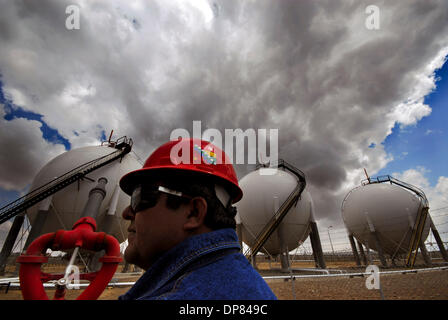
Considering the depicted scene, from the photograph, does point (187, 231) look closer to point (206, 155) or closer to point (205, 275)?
point (205, 275)

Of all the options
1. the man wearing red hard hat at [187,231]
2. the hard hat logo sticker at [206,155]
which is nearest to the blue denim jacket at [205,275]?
the man wearing red hard hat at [187,231]

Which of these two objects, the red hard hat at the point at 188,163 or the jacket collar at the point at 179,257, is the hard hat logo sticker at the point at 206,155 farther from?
the jacket collar at the point at 179,257

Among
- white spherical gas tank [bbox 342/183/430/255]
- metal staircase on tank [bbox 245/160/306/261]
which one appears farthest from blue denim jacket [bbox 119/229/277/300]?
white spherical gas tank [bbox 342/183/430/255]

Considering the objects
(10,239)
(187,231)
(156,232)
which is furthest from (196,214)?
(10,239)

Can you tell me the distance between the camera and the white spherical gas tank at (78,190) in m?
12.9

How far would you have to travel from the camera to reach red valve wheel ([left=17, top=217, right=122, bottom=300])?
5.58 feet

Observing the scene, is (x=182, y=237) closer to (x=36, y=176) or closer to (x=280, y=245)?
(x=280, y=245)

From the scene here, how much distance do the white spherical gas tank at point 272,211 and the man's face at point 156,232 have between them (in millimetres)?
14650

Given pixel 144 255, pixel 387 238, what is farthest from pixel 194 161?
pixel 387 238

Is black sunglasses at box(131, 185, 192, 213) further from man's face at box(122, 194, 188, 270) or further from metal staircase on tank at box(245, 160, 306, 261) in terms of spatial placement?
metal staircase on tank at box(245, 160, 306, 261)

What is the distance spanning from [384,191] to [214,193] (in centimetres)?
2327

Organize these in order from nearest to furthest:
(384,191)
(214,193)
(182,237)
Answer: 1. (182,237)
2. (214,193)
3. (384,191)

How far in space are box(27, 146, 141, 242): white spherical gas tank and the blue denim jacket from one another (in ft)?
46.3
